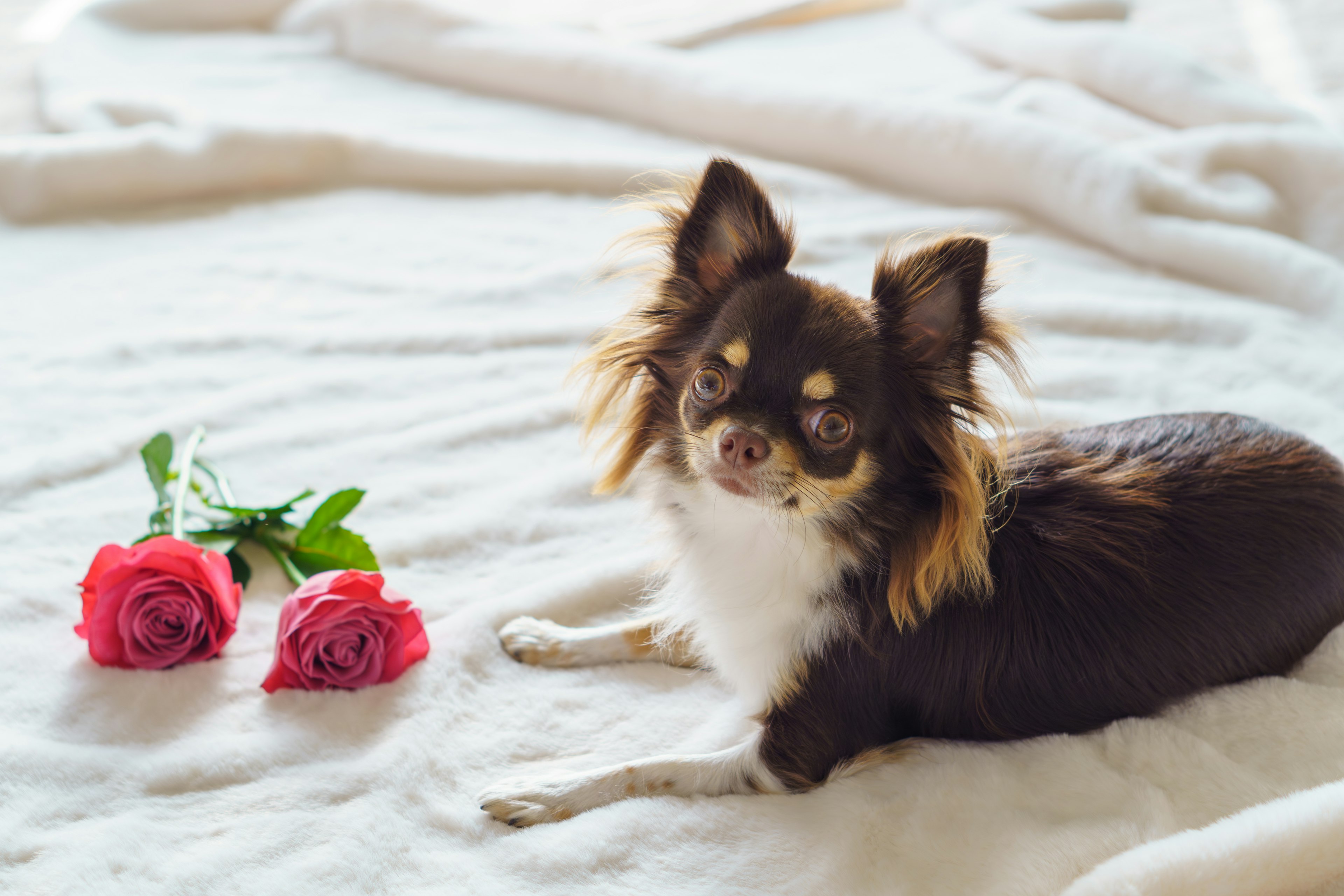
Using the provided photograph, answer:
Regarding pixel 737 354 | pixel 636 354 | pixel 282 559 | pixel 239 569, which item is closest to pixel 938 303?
pixel 737 354

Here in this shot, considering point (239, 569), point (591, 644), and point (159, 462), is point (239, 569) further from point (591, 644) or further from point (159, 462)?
point (591, 644)

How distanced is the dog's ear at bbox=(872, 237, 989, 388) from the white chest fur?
343mm

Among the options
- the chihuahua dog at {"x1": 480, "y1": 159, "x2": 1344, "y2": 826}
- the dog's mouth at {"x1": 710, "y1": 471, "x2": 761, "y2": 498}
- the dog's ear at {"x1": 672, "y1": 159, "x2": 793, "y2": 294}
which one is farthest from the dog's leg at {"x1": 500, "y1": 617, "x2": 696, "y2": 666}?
the dog's ear at {"x1": 672, "y1": 159, "x2": 793, "y2": 294}

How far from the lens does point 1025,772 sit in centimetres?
170

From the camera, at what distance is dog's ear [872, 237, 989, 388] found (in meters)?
1.64

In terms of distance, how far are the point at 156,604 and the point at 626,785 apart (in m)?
0.87

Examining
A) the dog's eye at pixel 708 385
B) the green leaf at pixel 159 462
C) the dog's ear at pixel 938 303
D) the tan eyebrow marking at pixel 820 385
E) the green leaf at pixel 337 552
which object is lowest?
the green leaf at pixel 337 552

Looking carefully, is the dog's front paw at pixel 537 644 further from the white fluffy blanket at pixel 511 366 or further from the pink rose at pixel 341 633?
the pink rose at pixel 341 633

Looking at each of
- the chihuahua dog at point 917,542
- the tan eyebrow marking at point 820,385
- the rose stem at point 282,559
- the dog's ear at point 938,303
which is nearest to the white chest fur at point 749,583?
the chihuahua dog at point 917,542

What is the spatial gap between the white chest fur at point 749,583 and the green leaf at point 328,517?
1.93ft

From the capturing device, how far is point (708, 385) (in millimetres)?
1716

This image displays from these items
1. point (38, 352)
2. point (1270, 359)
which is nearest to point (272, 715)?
point (38, 352)

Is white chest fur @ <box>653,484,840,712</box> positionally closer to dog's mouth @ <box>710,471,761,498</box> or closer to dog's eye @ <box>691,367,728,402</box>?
dog's mouth @ <box>710,471,761,498</box>

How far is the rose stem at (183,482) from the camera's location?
1.96 metres
